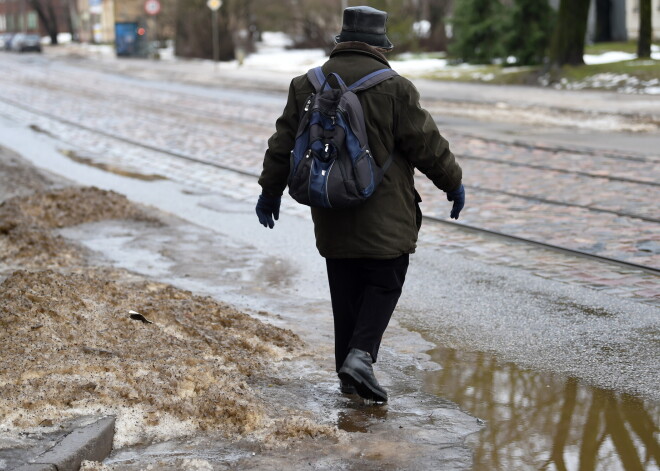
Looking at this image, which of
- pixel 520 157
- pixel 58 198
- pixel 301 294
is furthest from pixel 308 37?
pixel 301 294

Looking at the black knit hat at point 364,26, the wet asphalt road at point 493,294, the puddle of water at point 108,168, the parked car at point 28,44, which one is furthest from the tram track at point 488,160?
the parked car at point 28,44

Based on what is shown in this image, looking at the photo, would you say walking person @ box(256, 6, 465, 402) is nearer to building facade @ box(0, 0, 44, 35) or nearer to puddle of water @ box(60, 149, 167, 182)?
puddle of water @ box(60, 149, 167, 182)

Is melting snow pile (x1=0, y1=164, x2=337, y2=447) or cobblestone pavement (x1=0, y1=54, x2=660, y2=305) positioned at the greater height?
melting snow pile (x1=0, y1=164, x2=337, y2=447)

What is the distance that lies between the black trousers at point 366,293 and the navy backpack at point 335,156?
15.4 inches

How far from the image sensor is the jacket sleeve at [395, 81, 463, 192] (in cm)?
471

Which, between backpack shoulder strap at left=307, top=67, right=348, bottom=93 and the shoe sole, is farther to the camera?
the shoe sole

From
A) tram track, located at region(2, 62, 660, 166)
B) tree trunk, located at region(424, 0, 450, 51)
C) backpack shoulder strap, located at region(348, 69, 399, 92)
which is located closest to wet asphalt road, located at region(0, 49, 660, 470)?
backpack shoulder strap, located at region(348, 69, 399, 92)

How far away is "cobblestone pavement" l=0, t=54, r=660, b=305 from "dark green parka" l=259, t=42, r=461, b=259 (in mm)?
2869

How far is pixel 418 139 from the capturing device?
4707 millimetres

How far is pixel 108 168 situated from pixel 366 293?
1099 cm

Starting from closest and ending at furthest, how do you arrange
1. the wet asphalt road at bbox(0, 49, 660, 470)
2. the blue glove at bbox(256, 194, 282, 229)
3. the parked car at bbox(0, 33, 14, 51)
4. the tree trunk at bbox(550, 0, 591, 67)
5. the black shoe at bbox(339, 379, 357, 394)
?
the blue glove at bbox(256, 194, 282, 229) < the black shoe at bbox(339, 379, 357, 394) < the wet asphalt road at bbox(0, 49, 660, 470) < the tree trunk at bbox(550, 0, 591, 67) < the parked car at bbox(0, 33, 14, 51)

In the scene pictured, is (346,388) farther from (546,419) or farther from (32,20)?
(32,20)

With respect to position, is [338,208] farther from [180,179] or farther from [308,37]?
[308,37]

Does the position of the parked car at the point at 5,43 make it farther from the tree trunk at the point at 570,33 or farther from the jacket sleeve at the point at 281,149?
the jacket sleeve at the point at 281,149
